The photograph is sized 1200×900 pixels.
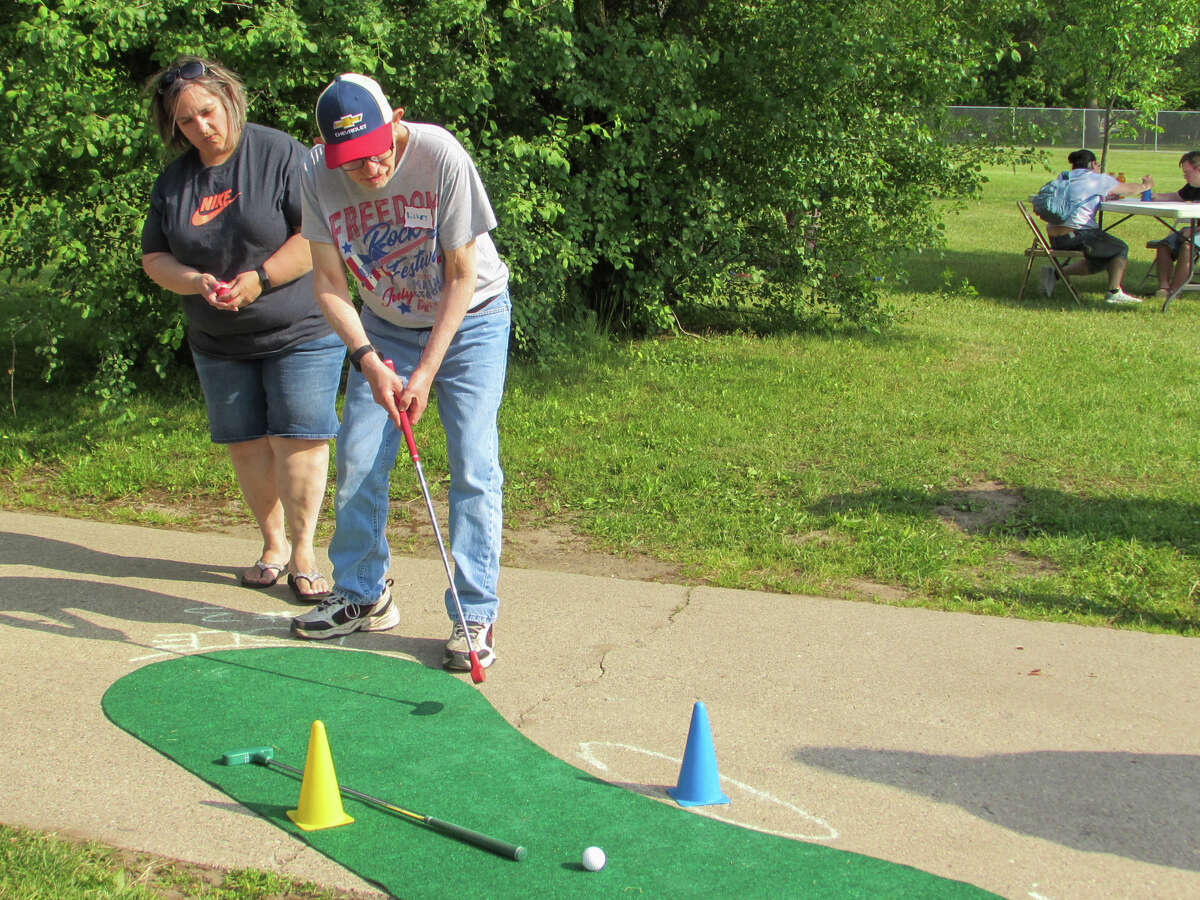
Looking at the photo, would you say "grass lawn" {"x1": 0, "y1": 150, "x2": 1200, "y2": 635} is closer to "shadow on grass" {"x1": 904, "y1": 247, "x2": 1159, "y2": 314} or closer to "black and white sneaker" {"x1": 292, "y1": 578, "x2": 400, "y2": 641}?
"black and white sneaker" {"x1": 292, "y1": 578, "x2": 400, "y2": 641}

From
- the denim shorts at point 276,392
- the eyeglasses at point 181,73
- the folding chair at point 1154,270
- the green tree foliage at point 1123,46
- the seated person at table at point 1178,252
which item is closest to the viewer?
the eyeglasses at point 181,73

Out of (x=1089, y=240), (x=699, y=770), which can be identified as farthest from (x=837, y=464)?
(x=1089, y=240)

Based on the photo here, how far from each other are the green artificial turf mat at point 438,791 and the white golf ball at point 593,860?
21mm

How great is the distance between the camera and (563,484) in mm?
6422

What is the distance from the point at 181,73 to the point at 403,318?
127 cm

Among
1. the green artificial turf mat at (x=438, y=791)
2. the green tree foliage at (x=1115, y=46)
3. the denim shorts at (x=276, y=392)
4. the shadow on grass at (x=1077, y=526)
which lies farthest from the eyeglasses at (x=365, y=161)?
the green tree foliage at (x=1115, y=46)

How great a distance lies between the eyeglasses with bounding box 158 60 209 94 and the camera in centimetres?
443

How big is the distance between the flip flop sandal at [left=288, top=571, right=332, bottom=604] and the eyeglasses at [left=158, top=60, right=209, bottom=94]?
196 cm

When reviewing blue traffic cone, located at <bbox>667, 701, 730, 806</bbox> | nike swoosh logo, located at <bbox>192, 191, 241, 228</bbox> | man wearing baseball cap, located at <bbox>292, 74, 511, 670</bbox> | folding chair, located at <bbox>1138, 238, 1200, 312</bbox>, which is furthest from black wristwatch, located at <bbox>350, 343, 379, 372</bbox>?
folding chair, located at <bbox>1138, 238, 1200, 312</bbox>

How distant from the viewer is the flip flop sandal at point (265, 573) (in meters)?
5.15

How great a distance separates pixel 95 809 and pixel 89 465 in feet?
12.8

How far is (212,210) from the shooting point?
15.2ft

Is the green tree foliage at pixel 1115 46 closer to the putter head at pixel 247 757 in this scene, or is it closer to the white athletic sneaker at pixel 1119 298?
the white athletic sneaker at pixel 1119 298

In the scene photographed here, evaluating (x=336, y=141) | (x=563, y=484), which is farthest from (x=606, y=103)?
(x=336, y=141)
